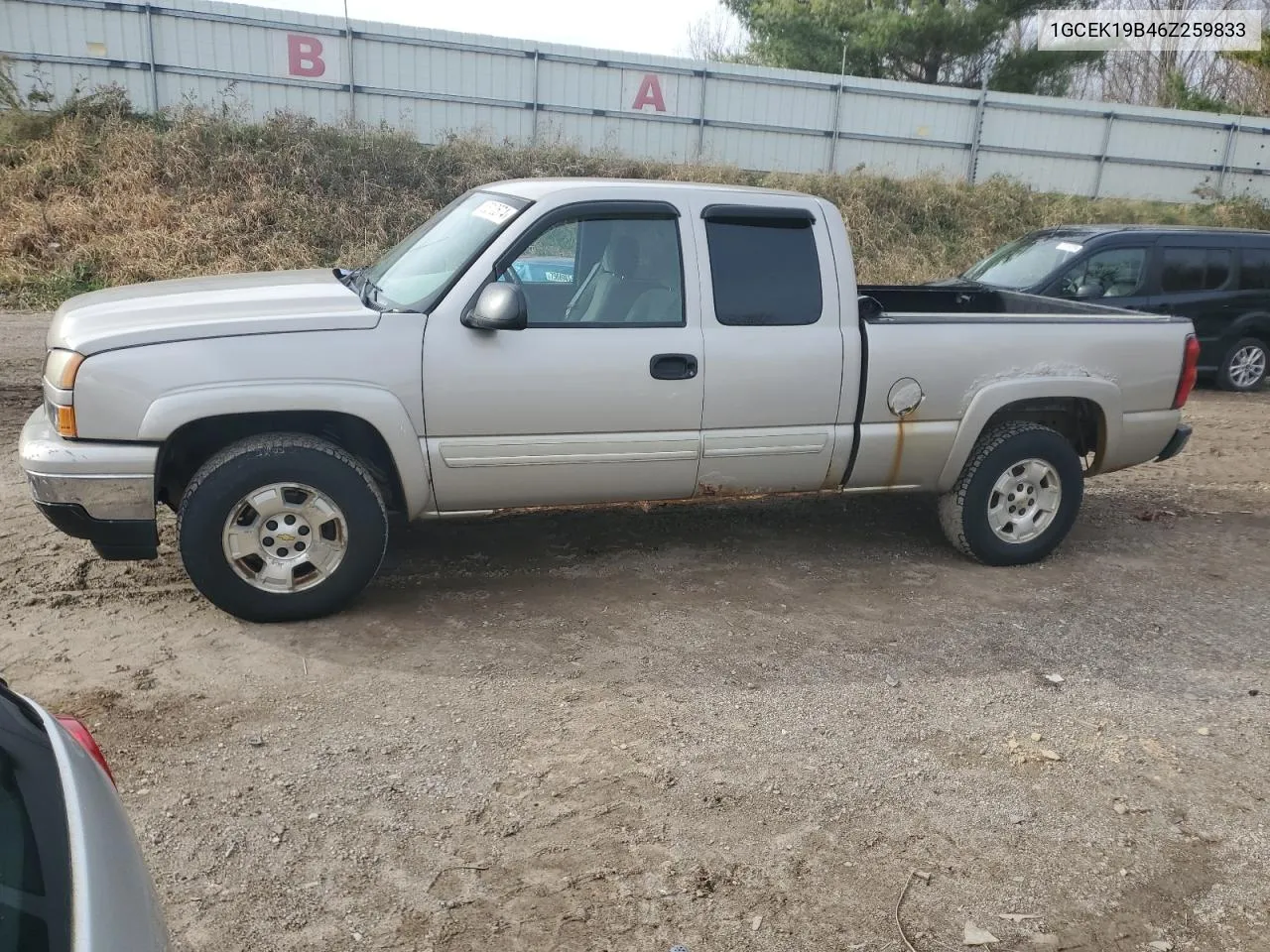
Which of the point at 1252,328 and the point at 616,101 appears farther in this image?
A: the point at 616,101

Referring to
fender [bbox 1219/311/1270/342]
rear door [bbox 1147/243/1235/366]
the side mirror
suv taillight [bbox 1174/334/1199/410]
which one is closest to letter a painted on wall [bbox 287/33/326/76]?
rear door [bbox 1147/243/1235/366]

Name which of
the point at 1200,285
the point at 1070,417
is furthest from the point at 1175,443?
the point at 1200,285

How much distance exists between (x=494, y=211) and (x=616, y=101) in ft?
48.6

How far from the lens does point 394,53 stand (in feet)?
56.7

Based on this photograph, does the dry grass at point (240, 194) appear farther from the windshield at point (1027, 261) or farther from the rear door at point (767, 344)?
the rear door at point (767, 344)

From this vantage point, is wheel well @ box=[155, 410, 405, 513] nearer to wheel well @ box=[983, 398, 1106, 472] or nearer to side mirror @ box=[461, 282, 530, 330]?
side mirror @ box=[461, 282, 530, 330]

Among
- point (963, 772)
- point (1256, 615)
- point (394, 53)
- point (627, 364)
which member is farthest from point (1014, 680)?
point (394, 53)

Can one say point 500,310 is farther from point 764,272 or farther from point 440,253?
point 764,272

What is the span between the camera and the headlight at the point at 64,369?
13.2 feet

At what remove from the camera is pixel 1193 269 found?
34.8 ft

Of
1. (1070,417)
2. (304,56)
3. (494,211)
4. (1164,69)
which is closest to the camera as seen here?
(494,211)

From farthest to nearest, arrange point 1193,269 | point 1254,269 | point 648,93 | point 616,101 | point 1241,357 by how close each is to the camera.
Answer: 1. point 648,93
2. point 616,101
3. point 1241,357
4. point 1254,269
5. point 1193,269

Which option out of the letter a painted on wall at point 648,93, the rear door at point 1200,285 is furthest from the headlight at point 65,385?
the letter a painted on wall at point 648,93

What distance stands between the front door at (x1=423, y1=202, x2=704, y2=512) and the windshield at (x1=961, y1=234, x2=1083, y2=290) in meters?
6.44
